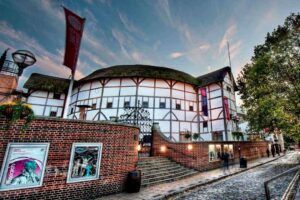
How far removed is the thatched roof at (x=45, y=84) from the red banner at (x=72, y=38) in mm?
19937

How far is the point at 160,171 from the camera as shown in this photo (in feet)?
34.5

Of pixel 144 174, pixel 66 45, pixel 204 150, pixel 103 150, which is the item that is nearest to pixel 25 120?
pixel 103 150

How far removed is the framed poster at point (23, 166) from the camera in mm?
5168

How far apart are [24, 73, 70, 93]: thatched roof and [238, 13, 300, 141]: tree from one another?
25968mm

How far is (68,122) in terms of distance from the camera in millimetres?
6648

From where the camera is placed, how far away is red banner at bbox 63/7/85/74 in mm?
7375

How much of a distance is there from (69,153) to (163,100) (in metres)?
16.9

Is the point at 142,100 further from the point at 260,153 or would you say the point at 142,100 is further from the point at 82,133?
the point at 260,153

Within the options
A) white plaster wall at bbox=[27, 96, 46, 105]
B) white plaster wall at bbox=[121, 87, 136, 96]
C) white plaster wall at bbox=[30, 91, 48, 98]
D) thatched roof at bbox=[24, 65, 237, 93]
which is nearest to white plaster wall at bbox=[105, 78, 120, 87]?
thatched roof at bbox=[24, 65, 237, 93]

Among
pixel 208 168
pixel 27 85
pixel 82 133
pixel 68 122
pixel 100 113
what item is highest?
pixel 27 85

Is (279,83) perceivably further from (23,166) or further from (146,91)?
(23,166)

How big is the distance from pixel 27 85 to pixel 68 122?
896 inches

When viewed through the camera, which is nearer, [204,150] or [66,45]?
[66,45]

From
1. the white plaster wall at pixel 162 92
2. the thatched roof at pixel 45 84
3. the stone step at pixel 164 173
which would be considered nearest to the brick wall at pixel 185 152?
the stone step at pixel 164 173
